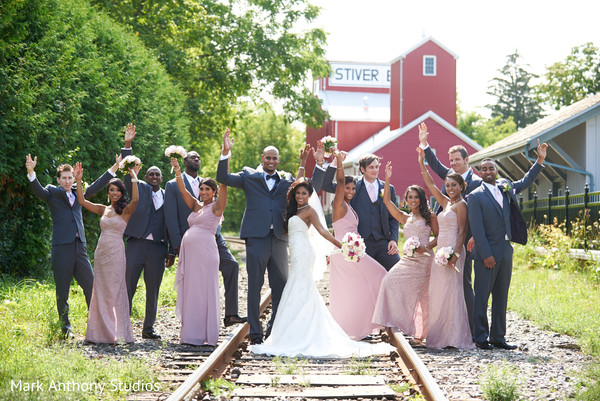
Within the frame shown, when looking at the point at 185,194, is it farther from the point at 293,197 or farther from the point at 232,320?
the point at 232,320

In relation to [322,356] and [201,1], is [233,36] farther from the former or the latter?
[322,356]

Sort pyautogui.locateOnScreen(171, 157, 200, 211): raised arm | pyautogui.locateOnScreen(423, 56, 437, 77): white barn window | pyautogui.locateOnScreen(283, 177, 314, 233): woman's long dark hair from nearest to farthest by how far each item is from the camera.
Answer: pyautogui.locateOnScreen(283, 177, 314, 233): woman's long dark hair, pyautogui.locateOnScreen(171, 157, 200, 211): raised arm, pyautogui.locateOnScreen(423, 56, 437, 77): white barn window

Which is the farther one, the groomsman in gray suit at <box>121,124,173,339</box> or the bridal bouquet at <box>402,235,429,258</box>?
the groomsman in gray suit at <box>121,124,173,339</box>

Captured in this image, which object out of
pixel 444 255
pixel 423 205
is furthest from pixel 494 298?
pixel 423 205

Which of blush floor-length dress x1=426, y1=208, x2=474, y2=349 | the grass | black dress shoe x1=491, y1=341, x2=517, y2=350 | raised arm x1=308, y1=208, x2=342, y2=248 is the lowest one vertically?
black dress shoe x1=491, y1=341, x2=517, y2=350

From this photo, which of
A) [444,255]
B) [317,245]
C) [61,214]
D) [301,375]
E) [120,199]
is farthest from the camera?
[317,245]

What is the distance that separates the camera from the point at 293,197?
953 centimetres

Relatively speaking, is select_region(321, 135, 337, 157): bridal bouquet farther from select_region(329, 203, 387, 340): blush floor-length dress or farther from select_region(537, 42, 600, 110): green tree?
select_region(537, 42, 600, 110): green tree

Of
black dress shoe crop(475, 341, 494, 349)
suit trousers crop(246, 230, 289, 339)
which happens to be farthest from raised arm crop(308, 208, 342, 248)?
black dress shoe crop(475, 341, 494, 349)

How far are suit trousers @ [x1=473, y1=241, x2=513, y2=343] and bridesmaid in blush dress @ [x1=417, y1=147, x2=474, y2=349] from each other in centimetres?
19

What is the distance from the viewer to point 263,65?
32.8 metres

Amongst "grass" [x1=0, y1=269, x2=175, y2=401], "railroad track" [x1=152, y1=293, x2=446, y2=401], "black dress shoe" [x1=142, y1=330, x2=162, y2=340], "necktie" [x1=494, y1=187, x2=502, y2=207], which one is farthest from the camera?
"black dress shoe" [x1=142, y1=330, x2=162, y2=340]

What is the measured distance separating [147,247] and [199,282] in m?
1.07

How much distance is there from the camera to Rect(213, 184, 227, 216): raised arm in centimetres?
962
